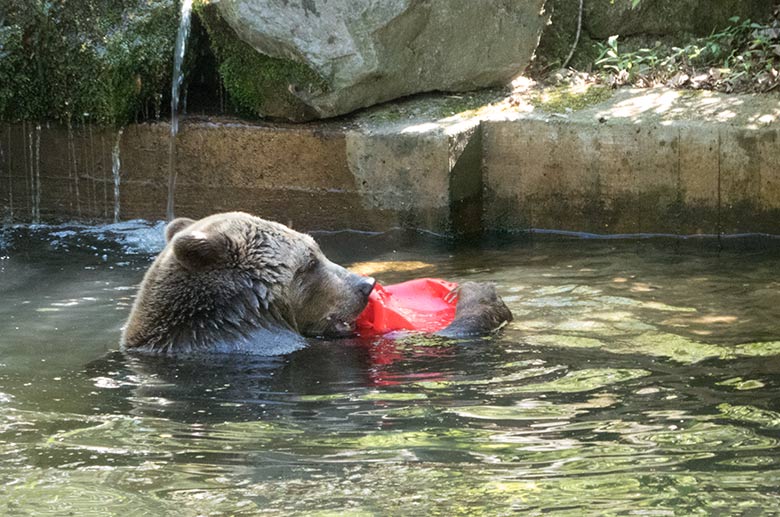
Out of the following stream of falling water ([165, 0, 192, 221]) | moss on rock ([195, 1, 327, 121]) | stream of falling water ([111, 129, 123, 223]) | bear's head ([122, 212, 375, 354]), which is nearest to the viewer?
bear's head ([122, 212, 375, 354])

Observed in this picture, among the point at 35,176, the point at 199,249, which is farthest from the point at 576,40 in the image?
the point at 199,249

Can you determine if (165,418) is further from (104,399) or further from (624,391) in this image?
(624,391)

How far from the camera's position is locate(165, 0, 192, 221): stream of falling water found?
10812mm

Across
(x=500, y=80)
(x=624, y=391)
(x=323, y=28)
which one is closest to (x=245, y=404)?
(x=624, y=391)

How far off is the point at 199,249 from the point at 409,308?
5.00 feet

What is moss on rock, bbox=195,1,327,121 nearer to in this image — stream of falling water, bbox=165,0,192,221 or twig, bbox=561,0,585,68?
stream of falling water, bbox=165,0,192,221

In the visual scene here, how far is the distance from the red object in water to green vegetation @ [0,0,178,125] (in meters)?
4.83

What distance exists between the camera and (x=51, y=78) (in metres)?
11.1

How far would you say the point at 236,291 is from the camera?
243 inches

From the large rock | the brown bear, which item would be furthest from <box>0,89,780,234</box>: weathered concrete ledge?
the brown bear

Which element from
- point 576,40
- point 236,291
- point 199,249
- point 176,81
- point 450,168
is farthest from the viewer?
point 576,40

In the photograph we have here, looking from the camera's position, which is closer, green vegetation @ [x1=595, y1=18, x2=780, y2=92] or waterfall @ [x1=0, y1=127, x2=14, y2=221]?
green vegetation @ [x1=595, y1=18, x2=780, y2=92]

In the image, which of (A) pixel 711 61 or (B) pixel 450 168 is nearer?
(B) pixel 450 168

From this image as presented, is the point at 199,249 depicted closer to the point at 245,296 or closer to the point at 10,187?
the point at 245,296
